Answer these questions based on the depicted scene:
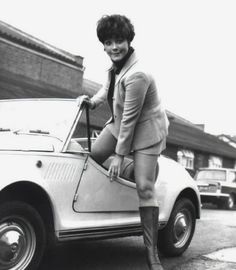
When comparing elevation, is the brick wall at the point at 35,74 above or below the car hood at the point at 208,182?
above

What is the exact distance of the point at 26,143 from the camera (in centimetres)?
379

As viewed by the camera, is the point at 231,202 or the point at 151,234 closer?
the point at 151,234

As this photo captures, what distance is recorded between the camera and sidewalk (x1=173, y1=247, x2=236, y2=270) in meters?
4.70

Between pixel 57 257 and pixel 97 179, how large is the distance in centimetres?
118

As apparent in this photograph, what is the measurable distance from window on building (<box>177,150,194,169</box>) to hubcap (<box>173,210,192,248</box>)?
984 inches

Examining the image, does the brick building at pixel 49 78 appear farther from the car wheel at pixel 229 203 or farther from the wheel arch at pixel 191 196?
the wheel arch at pixel 191 196

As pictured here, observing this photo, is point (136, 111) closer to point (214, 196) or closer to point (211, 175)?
point (214, 196)

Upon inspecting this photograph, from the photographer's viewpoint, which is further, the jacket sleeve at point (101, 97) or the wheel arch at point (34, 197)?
the jacket sleeve at point (101, 97)

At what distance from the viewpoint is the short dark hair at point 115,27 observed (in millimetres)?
3982

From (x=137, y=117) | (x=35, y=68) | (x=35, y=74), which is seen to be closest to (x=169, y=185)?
(x=137, y=117)

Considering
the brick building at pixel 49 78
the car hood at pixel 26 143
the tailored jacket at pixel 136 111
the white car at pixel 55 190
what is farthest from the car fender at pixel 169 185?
the brick building at pixel 49 78

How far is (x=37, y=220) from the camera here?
11.8 feet

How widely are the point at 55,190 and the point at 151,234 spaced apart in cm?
89

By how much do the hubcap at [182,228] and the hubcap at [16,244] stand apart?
209 centimetres
